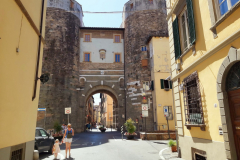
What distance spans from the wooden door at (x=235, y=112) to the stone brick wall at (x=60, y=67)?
2014cm

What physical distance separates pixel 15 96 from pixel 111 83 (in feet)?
68.0

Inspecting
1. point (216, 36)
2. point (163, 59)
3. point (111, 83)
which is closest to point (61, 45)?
point (111, 83)

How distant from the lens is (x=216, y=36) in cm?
552

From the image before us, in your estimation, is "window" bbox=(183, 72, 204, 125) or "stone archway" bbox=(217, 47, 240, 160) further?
"window" bbox=(183, 72, 204, 125)

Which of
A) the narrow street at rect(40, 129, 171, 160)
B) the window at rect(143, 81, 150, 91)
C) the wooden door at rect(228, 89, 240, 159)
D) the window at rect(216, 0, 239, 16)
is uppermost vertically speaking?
the window at rect(143, 81, 150, 91)

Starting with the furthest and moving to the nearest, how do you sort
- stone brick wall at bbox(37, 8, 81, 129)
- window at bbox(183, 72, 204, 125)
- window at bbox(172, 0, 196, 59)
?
stone brick wall at bbox(37, 8, 81, 129) < window at bbox(172, 0, 196, 59) < window at bbox(183, 72, 204, 125)

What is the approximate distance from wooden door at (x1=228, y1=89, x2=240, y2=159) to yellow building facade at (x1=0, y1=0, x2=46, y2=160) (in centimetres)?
579

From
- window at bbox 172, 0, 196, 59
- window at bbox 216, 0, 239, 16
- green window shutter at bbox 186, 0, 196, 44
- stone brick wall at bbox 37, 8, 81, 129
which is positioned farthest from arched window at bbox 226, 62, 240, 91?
stone brick wall at bbox 37, 8, 81, 129

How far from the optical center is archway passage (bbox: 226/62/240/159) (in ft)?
15.8

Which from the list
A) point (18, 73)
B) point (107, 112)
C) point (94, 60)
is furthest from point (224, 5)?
point (107, 112)

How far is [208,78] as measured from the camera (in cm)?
601

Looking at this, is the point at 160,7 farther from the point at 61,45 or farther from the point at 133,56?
the point at 61,45

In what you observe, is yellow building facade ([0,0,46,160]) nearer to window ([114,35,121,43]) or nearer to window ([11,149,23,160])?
window ([11,149,23,160])

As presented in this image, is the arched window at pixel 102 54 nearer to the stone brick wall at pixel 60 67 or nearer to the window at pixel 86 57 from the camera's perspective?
the window at pixel 86 57
